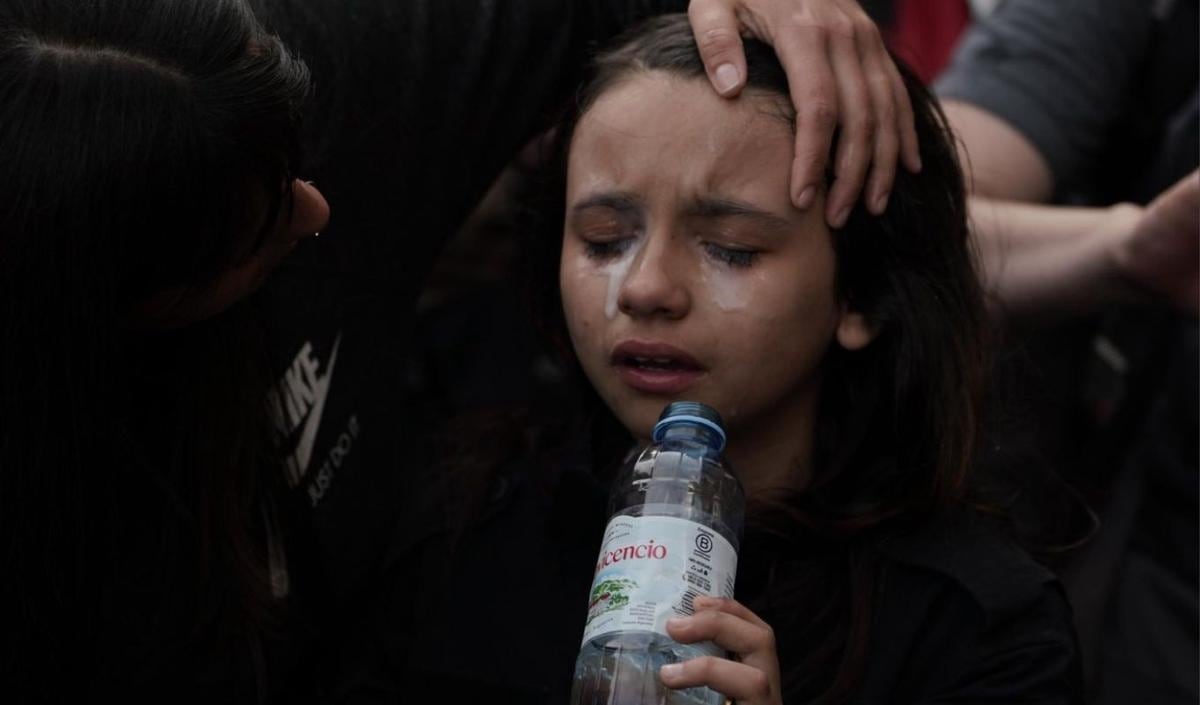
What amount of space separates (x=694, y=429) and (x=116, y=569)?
661 mm

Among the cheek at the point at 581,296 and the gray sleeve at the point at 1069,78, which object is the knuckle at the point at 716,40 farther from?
the gray sleeve at the point at 1069,78

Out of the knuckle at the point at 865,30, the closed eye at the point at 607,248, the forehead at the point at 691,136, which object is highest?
the knuckle at the point at 865,30

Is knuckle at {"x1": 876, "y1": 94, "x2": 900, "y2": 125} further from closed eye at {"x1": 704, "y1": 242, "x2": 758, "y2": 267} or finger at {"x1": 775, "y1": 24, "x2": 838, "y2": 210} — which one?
closed eye at {"x1": 704, "y1": 242, "x2": 758, "y2": 267}

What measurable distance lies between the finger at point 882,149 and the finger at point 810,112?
0.07 m

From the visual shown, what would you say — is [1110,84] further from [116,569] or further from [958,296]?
[116,569]

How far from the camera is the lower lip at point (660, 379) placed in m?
1.66

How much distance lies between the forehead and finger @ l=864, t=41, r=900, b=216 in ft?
0.38

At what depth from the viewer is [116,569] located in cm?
162

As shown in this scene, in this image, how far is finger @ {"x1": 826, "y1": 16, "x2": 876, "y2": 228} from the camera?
1.68m

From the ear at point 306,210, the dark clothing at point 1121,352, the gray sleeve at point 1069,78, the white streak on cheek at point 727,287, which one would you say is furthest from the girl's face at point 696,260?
the gray sleeve at point 1069,78

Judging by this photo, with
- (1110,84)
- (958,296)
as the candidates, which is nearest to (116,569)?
(958,296)

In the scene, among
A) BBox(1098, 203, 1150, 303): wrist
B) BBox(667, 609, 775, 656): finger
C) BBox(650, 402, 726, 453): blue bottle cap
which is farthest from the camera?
BBox(1098, 203, 1150, 303): wrist

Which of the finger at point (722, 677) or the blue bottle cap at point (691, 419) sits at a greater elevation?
the blue bottle cap at point (691, 419)

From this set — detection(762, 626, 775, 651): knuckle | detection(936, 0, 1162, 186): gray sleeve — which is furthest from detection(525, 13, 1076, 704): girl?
detection(936, 0, 1162, 186): gray sleeve
